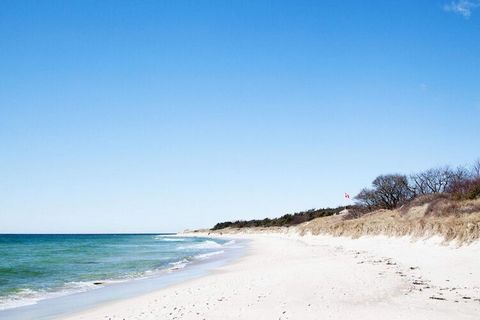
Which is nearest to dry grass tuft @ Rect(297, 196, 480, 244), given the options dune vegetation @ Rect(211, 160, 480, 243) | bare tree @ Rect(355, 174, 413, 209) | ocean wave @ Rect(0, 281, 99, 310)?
dune vegetation @ Rect(211, 160, 480, 243)

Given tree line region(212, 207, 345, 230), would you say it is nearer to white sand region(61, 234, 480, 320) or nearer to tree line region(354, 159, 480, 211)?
tree line region(354, 159, 480, 211)

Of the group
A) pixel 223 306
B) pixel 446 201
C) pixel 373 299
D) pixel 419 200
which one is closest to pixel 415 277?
pixel 373 299

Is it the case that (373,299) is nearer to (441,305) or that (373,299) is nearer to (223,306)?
(441,305)

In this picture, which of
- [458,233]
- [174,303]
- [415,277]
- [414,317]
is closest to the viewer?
[414,317]

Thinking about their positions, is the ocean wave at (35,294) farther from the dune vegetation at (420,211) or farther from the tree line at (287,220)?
the tree line at (287,220)

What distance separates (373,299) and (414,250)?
45.0ft

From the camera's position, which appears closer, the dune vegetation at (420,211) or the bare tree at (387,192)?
the dune vegetation at (420,211)

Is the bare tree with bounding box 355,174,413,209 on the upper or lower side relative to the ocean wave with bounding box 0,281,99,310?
upper

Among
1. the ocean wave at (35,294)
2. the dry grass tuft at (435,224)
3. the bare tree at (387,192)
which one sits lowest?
the ocean wave at (35,294)

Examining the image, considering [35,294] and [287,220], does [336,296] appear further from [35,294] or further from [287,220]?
[287,220]

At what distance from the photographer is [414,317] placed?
9977mm

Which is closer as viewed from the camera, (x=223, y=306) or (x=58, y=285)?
(x=223, y=306)

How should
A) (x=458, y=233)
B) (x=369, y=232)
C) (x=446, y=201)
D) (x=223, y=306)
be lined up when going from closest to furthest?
1. (x=223, y=306)
2. (x=458, y=233)
3. (x=446, y=201)
4. (x=369, y=232)

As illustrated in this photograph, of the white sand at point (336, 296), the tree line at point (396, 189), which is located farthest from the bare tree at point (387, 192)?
the white sand at point (336, 296)
